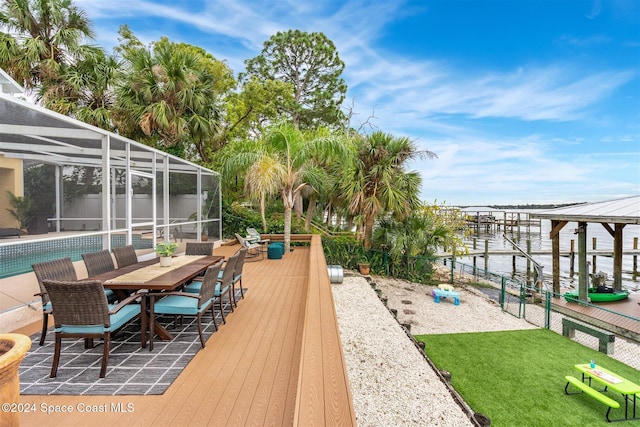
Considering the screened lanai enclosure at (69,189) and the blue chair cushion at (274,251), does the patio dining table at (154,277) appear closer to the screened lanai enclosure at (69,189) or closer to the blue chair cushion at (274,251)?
the screened lanai enclosure at (69,189)

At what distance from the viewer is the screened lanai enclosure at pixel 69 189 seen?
362 cm

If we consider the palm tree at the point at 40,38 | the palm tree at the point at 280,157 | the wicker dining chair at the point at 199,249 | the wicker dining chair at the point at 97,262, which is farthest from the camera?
the palm tree at the point at 40,38

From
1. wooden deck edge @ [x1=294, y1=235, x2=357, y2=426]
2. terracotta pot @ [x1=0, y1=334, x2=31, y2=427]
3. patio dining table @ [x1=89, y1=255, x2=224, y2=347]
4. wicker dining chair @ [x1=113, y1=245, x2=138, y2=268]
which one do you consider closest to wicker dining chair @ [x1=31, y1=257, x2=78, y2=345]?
patio dining table @ [x1=89, y1=255, x2=224, y2=347]

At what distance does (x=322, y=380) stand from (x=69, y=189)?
15.9 feet

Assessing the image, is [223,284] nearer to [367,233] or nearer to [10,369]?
[10,369]

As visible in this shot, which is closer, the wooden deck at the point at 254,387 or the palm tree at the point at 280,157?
the wooden deck at the point at 254,387

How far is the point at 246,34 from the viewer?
2022cm

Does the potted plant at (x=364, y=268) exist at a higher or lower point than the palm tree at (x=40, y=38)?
lower

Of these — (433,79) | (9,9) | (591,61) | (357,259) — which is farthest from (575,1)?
(9,9)

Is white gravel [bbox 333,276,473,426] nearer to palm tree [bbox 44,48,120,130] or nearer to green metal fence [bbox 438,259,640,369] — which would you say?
green metal fence [bbox 438,259,640,369]

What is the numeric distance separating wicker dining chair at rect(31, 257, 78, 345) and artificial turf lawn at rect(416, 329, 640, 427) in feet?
19.1

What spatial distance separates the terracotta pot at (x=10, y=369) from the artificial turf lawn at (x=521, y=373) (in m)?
5.45

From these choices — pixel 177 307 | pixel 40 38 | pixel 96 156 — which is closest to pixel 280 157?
pixel 96 156

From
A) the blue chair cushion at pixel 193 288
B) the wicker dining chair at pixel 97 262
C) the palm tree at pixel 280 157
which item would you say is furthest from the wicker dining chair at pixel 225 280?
the palm tree at pixel 280 157
